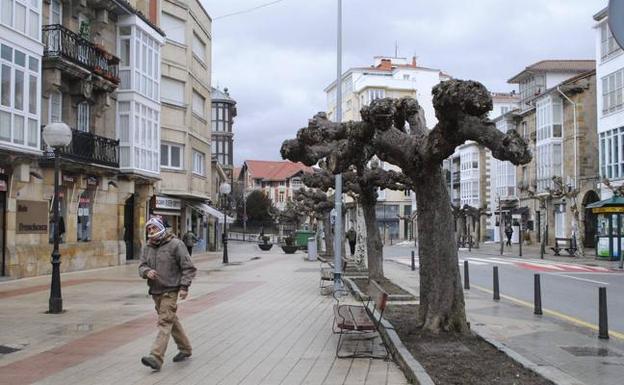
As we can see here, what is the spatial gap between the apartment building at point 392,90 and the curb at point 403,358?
7543 cm

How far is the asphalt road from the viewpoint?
13219 millimetres

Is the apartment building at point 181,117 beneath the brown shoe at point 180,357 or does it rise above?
above

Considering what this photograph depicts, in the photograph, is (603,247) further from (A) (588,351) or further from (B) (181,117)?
(A) (588,351)

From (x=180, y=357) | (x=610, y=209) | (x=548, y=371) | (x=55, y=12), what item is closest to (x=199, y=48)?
(x=55, y=12)

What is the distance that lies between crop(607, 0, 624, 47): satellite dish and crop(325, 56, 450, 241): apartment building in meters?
80.5

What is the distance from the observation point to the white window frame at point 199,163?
40.2 meters

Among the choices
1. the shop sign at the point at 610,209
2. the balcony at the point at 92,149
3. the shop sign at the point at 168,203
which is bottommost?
the shop sign at the point at 610,209

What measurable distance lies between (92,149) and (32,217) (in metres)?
4.54

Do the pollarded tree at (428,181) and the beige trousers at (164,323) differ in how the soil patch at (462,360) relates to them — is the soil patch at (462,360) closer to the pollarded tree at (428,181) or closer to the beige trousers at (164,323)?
the pollarded tree at (428,181)

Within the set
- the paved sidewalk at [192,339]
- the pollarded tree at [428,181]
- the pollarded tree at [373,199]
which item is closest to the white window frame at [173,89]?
the paved sidewalk at [192,339]

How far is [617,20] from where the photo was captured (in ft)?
13.0

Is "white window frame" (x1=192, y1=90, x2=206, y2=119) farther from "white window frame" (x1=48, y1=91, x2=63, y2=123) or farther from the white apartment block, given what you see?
the white apartment block

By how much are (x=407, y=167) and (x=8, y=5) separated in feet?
49.7

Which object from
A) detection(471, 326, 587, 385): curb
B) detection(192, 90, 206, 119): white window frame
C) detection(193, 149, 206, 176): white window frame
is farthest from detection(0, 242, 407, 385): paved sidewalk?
detection(192, 90, 206, 119): white window frame
